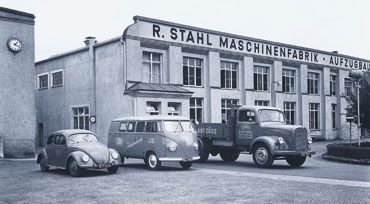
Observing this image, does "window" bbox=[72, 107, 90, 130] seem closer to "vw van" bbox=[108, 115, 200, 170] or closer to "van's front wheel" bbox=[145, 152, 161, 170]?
"vw van" bbox=[108, 115, 200, 170]

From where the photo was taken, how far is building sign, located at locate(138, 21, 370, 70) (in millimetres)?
26717

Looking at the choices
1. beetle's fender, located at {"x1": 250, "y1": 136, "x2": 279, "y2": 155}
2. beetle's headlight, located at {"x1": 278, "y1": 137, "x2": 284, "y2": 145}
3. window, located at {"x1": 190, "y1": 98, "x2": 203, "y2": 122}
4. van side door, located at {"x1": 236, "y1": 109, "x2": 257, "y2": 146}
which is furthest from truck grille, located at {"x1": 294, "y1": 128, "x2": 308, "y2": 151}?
window, located at {"x1": 190, "y1": 98, "x2": 203, "y2": 122}

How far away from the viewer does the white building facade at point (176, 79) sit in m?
25.6

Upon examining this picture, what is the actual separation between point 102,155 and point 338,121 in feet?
103

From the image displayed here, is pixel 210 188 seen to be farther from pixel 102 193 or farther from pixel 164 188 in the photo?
pixel 102 193

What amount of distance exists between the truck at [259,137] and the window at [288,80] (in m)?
18.1

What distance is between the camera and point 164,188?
1121cm

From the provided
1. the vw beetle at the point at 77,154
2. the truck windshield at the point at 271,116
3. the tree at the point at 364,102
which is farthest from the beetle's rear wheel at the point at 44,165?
the tree at the point at 364,102

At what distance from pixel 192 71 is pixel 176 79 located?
188cm

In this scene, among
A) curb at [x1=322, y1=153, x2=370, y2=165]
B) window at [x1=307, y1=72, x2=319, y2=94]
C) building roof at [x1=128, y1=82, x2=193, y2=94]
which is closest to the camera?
curb at [x1=322, y1=153, x2=370, y2=165]

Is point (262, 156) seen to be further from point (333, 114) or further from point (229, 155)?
point (333, 114)

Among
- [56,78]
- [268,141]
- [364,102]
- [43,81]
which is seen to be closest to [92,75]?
[56,78]

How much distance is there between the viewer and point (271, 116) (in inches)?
688

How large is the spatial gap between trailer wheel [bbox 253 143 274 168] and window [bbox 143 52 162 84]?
11522 mm
